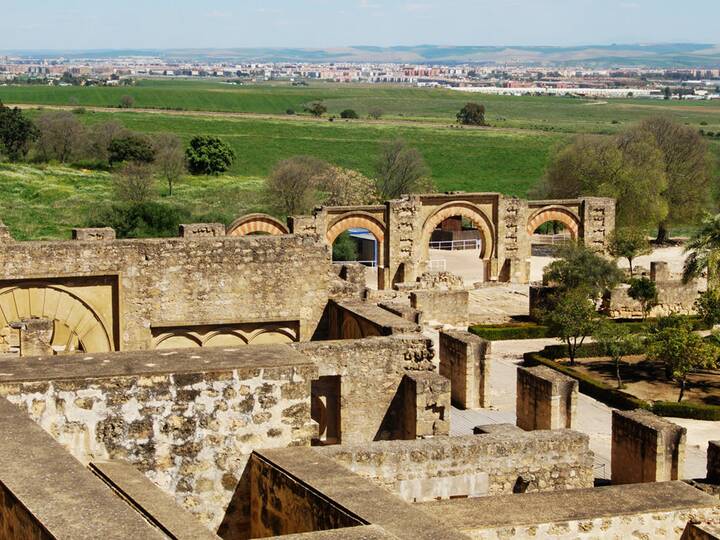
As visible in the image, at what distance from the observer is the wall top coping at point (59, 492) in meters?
6.68

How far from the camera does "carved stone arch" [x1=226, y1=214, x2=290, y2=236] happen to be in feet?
132

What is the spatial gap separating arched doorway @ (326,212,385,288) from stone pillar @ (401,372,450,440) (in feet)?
76.8

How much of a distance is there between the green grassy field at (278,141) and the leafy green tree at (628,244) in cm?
1682

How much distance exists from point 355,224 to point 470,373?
59.1 ft

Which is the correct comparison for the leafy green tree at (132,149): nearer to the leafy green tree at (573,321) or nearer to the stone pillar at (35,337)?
the leafy green tree at (573,321)

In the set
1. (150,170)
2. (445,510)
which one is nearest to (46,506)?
(445,510)

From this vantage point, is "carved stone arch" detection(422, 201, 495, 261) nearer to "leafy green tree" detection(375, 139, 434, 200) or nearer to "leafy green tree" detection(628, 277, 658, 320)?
"leafy green tree" detection(628, 277, 658, 320)

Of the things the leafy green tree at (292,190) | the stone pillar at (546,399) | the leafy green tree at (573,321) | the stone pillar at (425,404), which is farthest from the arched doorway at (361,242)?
the stone pillar at (425,404)

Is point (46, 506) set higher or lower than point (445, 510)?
higher

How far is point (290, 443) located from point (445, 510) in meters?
1.46

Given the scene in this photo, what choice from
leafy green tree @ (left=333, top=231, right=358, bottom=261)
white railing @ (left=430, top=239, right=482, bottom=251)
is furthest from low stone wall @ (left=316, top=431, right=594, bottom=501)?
white railing @ (left=430, top=239, right=482, bottom=251)

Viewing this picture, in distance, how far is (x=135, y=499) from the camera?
8.52 meters

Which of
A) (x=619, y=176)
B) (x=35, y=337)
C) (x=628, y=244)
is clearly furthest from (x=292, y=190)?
(x=35, y=337)

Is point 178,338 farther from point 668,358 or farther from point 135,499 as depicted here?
point 668,358
